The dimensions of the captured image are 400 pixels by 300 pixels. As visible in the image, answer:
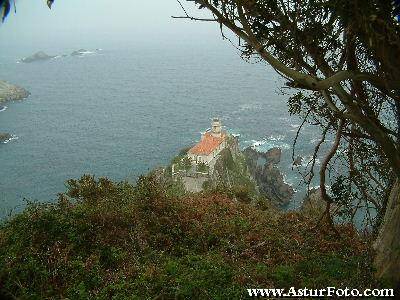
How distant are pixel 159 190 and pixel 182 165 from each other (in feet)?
121

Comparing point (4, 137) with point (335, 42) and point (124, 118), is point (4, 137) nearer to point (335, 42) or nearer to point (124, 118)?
point (124, 118)

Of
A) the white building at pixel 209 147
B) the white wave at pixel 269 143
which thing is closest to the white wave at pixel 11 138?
the white building at pixel 209 147

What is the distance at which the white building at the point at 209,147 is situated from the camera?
51.1 meters

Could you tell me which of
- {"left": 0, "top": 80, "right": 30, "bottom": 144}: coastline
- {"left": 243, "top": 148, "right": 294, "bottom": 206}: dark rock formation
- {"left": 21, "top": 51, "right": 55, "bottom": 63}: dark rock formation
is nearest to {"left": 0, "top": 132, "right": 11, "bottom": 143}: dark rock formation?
{"left": 0, "top": 80, "right": 30, "bottom": 144}: coastline

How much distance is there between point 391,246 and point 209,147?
4683cm

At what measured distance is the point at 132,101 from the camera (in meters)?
87.5

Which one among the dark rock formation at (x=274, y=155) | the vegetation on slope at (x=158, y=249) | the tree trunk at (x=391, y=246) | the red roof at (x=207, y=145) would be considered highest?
the tree trunk at (x=391, y=246)

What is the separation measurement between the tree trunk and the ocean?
24285mm

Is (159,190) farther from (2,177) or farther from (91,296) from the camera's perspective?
(2,177)

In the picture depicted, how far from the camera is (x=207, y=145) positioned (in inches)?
2098

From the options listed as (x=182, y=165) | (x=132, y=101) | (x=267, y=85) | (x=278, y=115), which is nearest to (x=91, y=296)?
(x=182, y=165)

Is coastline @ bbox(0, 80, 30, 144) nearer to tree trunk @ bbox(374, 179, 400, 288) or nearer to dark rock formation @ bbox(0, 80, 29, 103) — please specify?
dark rock formation @ bbox(0, 80, 29, 103)

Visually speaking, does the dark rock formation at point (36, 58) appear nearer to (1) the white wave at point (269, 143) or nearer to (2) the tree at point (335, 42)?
(1) the white wave at point (269, 143)

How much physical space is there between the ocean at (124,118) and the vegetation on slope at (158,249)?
69.1 feet
